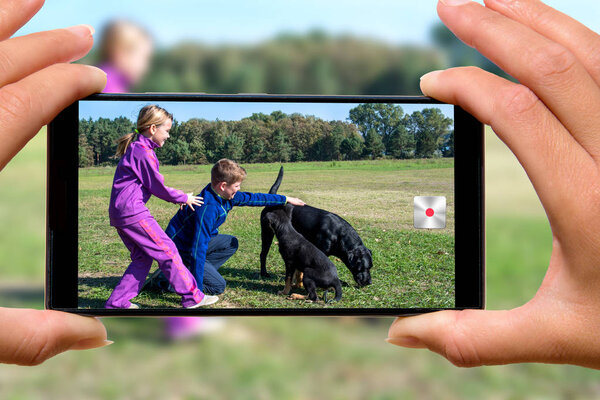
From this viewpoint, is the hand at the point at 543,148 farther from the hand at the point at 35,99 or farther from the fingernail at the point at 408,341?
the hand at the point at 35,99

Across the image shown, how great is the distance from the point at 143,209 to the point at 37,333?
0.43 metres

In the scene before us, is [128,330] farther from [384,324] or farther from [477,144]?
[477,144]

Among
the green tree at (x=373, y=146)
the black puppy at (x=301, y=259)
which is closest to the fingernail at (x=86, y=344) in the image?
the black puppy at (x=301, y=259)

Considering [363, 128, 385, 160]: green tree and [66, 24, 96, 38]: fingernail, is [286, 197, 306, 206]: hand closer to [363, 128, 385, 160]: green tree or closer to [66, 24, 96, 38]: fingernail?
[363, 128, 385, 160]: green tree

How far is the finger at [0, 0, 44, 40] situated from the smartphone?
266 millimetres

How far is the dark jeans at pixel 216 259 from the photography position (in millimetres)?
1438

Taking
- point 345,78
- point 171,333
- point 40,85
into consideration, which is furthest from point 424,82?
point 345,78

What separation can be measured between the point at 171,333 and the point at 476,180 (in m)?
3.26

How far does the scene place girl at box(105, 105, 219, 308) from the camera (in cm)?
143

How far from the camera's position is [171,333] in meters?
4.08

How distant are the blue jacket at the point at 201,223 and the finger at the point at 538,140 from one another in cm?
65

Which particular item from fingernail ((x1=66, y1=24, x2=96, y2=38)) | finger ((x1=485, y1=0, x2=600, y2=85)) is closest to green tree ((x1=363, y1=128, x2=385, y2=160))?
finger ((x1=485, y1=0, x2=600, y2=85))

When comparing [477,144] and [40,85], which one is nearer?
[40,85]

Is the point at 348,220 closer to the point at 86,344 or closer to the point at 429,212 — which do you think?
the point at 429,212
